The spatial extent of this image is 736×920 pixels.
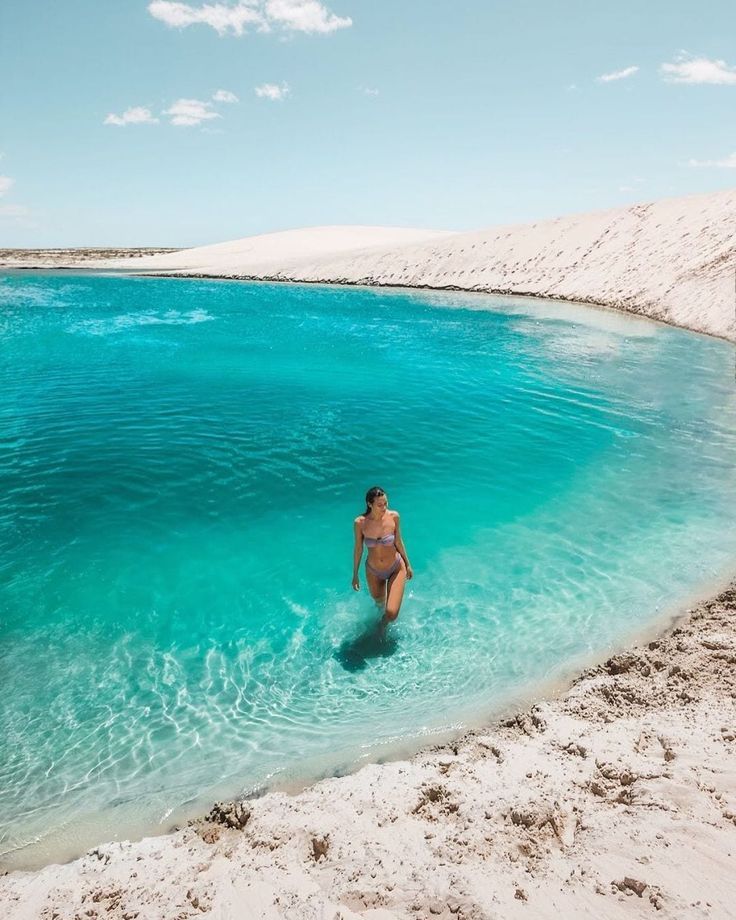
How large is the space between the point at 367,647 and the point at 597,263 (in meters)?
51.2

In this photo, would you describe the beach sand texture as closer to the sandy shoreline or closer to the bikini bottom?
the sandy shoreline

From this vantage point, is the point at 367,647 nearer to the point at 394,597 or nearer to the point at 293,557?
the point at 394,597

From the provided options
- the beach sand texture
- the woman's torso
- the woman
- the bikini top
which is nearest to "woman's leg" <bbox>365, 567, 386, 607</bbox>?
the woman

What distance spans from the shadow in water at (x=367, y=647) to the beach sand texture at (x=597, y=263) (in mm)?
30754

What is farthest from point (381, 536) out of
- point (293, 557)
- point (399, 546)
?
point (293, 557)

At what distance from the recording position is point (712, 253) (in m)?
40.1

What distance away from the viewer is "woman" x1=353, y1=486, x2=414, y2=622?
797 cm

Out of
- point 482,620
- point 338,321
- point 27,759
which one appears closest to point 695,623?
point 482,620

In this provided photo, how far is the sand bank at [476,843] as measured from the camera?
4039 millimetres

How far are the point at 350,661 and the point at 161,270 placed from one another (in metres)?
102

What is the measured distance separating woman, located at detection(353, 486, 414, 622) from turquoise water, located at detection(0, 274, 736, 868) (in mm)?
501

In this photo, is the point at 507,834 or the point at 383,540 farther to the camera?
the point at 383,540

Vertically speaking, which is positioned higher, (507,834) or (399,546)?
(399,546)

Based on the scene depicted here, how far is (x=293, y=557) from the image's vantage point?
10.3 metres
